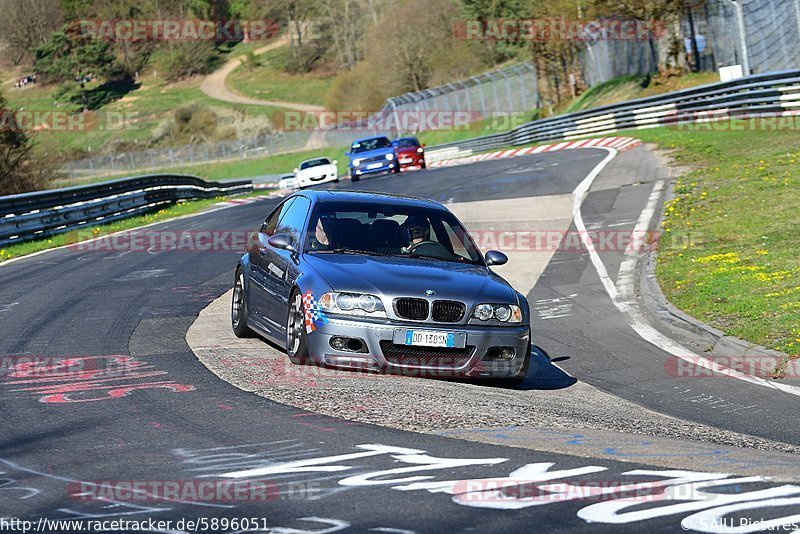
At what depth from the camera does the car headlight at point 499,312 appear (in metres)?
9.36

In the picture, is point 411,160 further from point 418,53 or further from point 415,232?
point 418,53

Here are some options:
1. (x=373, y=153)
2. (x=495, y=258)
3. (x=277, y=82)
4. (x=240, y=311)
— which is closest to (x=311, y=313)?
(x=495, y=258)

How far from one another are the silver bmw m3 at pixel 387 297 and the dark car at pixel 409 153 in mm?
33864

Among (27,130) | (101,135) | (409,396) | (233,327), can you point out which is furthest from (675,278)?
(101,135)

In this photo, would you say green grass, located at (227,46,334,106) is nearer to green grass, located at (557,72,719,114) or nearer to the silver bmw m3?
green grass, located at (557,72,719,114)

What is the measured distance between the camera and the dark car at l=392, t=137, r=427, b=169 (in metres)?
44.9

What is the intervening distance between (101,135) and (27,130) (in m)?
77.1

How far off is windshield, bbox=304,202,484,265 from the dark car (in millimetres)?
33739

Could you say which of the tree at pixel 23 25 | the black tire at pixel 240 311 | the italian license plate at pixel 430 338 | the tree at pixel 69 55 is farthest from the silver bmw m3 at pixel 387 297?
the tree at pixel 69 55

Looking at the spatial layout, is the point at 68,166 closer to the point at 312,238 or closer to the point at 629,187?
the point at 629,187

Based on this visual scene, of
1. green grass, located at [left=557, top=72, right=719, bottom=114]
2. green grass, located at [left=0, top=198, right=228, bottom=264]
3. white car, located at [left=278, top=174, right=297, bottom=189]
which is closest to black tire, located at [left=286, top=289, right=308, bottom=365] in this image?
green grass, located at [left=0, top=198, right=228, bottom=264]

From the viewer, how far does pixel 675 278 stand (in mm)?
15078

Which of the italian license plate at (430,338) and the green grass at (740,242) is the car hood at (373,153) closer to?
the green grass at (740,242)

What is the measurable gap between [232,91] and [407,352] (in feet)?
396
